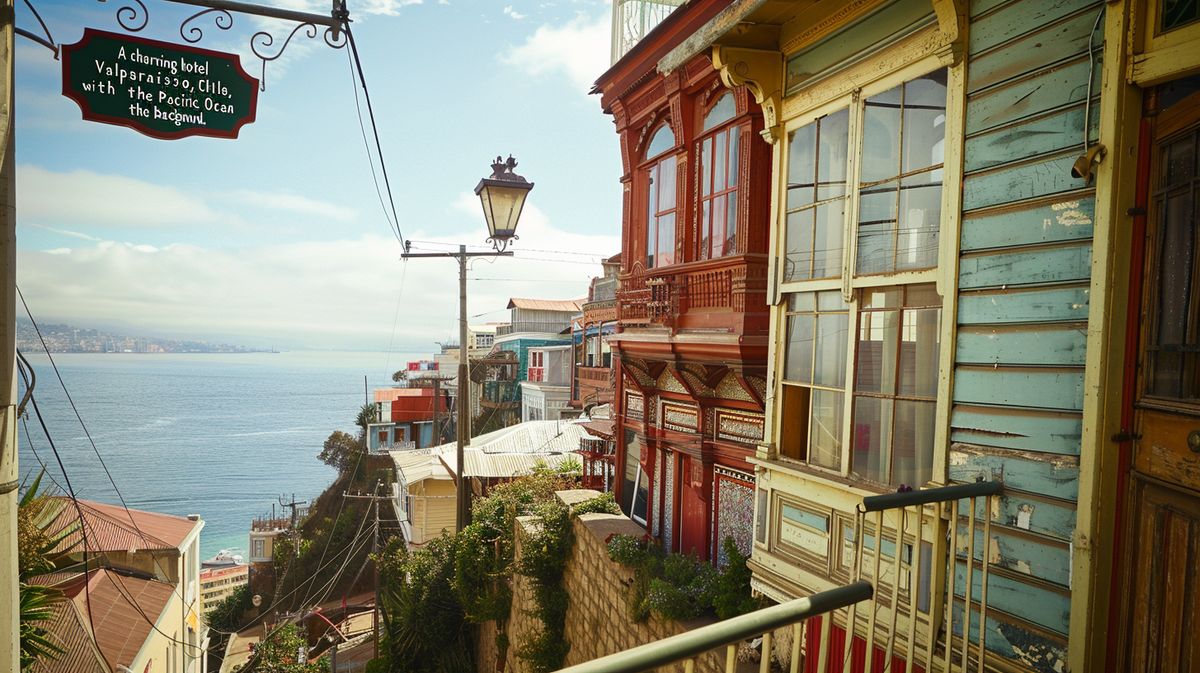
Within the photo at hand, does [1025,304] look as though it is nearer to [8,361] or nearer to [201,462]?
[8,361]

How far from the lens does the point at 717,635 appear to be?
1.90m

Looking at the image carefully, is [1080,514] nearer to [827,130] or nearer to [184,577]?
[827,130]

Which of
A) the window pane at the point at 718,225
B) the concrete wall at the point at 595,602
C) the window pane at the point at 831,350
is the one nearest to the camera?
the window pane at the point at 831,350

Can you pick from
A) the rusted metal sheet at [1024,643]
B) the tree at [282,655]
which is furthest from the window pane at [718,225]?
the tree at [282,655]

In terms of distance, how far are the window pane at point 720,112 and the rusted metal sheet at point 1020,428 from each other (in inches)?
200

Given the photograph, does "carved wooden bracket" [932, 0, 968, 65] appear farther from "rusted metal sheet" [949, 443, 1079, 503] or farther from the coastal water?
the coastal water

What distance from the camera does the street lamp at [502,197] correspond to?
8.16 meters

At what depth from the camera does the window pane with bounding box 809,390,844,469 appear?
5.05 m

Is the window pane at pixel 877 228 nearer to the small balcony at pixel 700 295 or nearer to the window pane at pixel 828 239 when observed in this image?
the window pane at pixel 828 239

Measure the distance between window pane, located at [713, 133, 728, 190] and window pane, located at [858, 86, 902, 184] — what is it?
331cm

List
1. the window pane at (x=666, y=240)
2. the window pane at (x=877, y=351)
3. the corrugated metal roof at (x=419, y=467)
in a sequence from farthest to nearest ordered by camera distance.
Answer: the corrugated metal roof at (x=419, y=467) < the window pane at (x=666, y=240) < the window pane at (x=877, y=351)

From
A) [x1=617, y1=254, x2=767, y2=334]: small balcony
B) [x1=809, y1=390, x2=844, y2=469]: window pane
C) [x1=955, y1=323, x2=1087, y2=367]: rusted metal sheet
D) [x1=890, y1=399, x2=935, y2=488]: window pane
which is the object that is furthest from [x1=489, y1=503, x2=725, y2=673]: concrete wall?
[x1=955, y1=323, x2=1087, y2=367]: rusted metal sheet

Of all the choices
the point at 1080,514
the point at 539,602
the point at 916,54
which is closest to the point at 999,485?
the point at 1080,514

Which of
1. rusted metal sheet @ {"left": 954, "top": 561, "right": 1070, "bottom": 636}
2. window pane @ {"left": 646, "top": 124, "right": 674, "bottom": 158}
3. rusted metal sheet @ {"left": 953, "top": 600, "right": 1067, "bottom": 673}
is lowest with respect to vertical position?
rusted metal sheet @ {"left": 953, "top": 600, "right": 1067, "bottom": 673}
